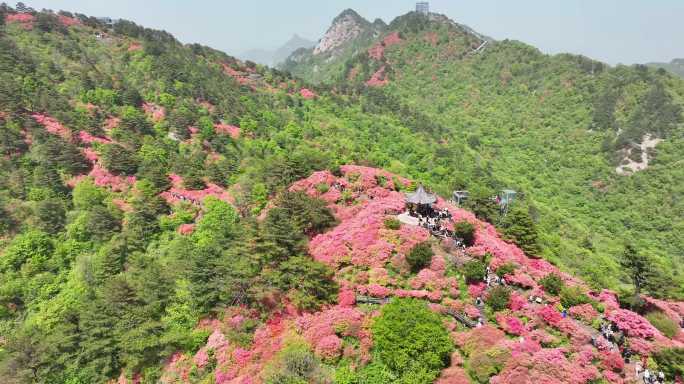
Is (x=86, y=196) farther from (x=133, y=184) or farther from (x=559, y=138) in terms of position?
(x=559, y=138)

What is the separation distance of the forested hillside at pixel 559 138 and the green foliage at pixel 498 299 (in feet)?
62.5

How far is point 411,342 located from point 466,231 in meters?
14.6

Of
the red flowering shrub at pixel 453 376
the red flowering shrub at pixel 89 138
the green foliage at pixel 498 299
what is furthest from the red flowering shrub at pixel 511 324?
the red flowering shrub at pixel 89 138

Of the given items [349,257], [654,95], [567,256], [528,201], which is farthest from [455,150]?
[349,257]

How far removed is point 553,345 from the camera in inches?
1026

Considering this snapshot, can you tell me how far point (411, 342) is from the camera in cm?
2420

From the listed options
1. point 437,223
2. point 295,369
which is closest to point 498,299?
point 437,223

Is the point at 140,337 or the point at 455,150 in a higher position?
the point at 455,150

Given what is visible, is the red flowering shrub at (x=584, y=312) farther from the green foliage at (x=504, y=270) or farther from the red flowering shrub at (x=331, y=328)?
the red flowering shrub at (x=331, y=328)

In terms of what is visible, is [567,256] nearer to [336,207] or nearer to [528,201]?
[528,201]

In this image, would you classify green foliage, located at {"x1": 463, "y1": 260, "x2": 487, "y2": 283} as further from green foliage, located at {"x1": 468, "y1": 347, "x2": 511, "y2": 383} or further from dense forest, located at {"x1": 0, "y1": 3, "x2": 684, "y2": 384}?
green foliage, located at {"x1": 468, "y1": 347, "x2": 511, "y2": 383}

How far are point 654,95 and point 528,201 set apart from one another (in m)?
65.2

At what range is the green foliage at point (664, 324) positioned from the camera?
3025 cm

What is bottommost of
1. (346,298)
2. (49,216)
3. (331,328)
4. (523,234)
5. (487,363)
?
(487,363)
